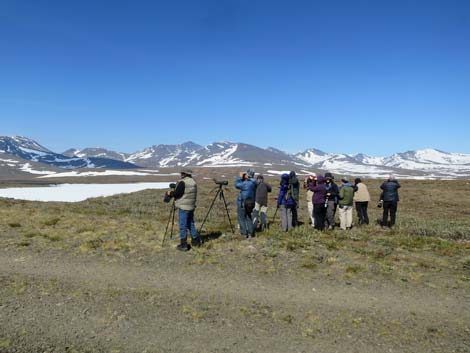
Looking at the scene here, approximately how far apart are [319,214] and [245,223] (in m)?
4.17

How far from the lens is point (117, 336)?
25.0 ft

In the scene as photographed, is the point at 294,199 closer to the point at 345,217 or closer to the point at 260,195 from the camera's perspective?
the point at 260,195

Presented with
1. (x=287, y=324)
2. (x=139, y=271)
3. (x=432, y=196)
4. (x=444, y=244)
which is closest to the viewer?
(x=287, y=324)

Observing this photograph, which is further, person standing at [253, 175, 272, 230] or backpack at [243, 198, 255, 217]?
person standing at [253, 175, 272, 230]

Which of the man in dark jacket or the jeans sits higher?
the man in dark jacket

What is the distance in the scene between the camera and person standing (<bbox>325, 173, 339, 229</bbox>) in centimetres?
1850

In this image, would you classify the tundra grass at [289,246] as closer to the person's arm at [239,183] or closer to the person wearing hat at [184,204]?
the person wearing hat at [184,204]

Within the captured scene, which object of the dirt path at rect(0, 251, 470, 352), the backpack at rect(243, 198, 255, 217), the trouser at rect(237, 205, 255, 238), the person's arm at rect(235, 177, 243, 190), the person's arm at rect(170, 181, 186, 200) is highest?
the person's arm at rect(235, 177, 243, 190)

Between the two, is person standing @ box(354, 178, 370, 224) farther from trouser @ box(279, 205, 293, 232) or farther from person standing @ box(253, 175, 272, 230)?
person standing @ box(253, 175, 272, 230)

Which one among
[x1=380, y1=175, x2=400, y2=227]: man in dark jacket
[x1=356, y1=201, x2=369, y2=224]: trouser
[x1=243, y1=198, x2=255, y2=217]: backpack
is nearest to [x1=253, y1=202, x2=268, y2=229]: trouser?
[x1=243, y1=198, x2=255, y2=217]: backpack

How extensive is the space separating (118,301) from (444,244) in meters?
13.8

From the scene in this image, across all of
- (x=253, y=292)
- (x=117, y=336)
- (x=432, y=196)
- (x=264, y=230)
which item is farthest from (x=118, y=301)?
(x=432, y=196)

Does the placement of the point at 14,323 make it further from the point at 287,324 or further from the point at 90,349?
the point at 287,324

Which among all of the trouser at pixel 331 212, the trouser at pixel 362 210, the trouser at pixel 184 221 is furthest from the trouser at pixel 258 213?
the trouser at pixel 362 210
